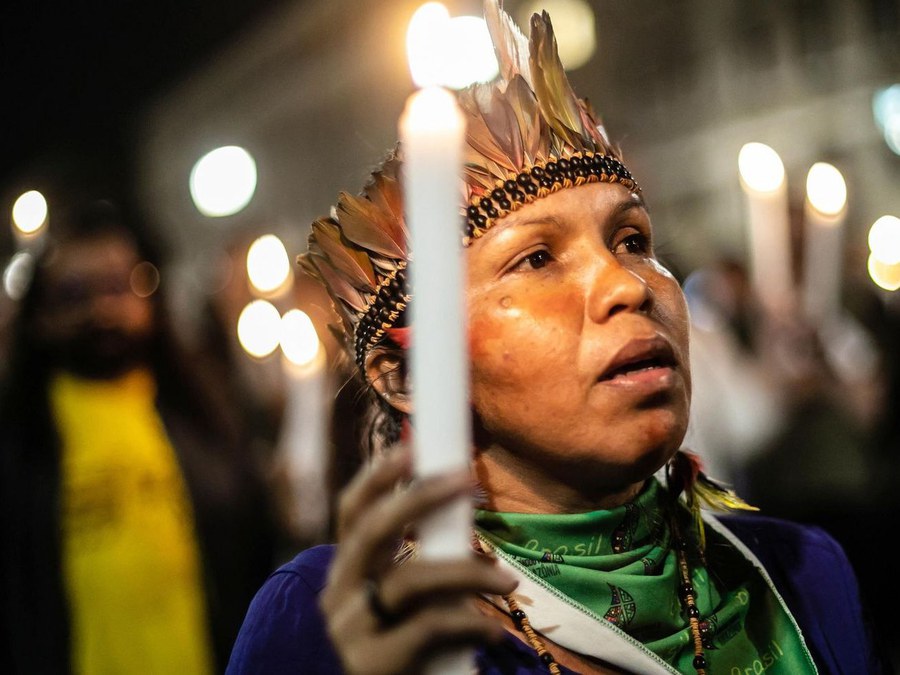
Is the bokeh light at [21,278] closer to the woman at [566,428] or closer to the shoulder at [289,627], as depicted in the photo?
the woman at [566,428]

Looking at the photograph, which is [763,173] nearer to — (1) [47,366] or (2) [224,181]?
(1) [47,366]

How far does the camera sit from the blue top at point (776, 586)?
5.53ft

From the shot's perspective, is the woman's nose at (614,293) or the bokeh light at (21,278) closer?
the woman's nose at (614,293)

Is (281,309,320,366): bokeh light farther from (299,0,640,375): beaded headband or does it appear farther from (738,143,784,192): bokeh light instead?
(299,0,640,375): beaded headband

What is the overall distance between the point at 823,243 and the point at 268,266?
3.05 metres

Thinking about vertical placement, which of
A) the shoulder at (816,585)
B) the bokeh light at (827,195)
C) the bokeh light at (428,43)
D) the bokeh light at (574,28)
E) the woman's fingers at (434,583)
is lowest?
the shoulder at (816,585)

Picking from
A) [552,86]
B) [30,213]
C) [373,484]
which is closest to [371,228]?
[552,86]

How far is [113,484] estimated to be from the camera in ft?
11.6

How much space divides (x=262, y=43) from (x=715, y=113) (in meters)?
12.2

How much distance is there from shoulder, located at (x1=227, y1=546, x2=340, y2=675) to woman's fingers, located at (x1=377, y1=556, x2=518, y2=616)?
55 centimetres

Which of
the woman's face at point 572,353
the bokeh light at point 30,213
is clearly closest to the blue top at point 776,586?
the woman's face at point 572,353

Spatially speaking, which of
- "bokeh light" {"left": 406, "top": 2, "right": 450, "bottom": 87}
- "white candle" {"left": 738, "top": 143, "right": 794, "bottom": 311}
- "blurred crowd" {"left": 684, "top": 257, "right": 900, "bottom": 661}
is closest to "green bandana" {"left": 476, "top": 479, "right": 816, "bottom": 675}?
"bokeh light" {"left": 406, "top": 2, "right": 450, "bottom": 87}

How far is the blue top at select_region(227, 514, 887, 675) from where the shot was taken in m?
1.69

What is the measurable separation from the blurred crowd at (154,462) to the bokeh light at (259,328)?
3.47 ft
